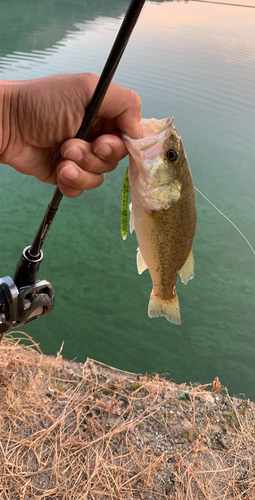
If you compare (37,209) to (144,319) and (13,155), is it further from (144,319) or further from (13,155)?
(13,155)

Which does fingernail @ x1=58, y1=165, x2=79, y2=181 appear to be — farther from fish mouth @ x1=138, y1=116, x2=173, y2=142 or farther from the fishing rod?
fish mouth @ x1=138, y1=116, x2=173, y2=142

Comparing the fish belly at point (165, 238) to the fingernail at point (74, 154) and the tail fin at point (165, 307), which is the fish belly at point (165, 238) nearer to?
the tail fin at point (165, 307)

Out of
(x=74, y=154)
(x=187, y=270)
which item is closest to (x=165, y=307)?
(x=187, y=270)

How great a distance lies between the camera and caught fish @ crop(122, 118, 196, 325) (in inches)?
42.3

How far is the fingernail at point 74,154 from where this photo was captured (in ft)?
3.83

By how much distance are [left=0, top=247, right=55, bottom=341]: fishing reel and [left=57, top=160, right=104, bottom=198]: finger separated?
293 mm

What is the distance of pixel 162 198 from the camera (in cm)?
110

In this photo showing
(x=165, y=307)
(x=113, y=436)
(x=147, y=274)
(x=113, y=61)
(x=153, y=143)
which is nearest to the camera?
(x=113, y=61)

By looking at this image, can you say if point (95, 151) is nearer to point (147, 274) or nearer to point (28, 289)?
point (28, 289)

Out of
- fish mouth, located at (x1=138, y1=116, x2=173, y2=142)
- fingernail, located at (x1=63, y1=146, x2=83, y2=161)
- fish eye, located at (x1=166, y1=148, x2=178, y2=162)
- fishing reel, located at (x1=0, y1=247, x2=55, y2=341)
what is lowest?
fishing reel, located at (x1=0, y1=247, x2=55, y2=341)

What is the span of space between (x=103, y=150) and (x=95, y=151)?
3 cm

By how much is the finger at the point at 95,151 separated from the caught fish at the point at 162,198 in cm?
5

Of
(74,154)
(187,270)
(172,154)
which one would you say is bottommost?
(187,270)

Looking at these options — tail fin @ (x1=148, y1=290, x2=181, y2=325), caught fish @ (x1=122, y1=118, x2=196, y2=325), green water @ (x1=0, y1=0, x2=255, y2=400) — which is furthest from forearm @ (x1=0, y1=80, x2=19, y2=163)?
green water @ (x1=0, y1=0, x2=255, y2=400)
